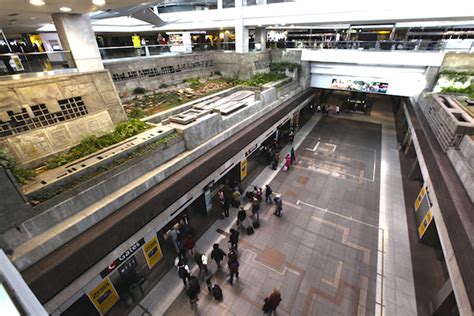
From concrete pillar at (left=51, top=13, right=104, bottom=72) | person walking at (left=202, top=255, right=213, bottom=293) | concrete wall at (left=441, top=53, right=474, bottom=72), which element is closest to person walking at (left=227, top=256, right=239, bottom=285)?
person walking at (left=202, top=255, right=213, bottom=293)

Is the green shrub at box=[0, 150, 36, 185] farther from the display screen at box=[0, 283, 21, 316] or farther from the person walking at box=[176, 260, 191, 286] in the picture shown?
the person walking at box=[176, 260, 191, 286]

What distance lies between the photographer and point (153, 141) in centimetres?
804

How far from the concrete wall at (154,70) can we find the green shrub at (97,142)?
5.30m

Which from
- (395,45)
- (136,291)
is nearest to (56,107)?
(136,291)

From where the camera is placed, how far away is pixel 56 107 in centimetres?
789

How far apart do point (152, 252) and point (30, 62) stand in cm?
814

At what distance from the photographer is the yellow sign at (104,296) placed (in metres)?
6.21

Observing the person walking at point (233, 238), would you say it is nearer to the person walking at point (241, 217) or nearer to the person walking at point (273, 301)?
the person walking at point (241, 217)

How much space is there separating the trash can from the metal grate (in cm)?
617

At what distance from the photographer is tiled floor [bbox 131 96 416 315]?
704 cm

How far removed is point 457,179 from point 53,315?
1266 cm

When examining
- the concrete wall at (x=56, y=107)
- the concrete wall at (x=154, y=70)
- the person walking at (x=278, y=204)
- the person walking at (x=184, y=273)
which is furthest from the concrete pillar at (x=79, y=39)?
the person walking at (x=278, y=204)

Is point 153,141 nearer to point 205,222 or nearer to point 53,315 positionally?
point 205,222

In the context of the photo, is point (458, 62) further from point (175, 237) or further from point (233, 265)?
point (175, 237)
